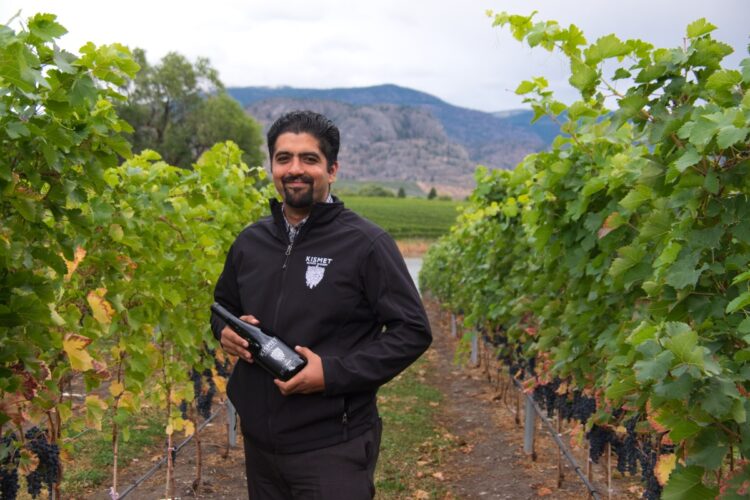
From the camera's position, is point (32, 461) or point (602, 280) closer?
point (32, 461)

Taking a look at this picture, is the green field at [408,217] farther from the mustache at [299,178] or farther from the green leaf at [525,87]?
the mustache at [299,178]

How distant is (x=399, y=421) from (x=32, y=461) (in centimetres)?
656

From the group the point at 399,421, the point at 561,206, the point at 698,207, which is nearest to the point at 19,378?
the point at 698,207

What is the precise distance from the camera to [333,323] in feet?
9.49

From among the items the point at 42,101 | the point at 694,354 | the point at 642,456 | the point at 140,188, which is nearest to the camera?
the point at 694,354

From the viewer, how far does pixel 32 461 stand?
3.48 meters

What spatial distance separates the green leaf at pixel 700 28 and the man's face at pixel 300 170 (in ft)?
4.76

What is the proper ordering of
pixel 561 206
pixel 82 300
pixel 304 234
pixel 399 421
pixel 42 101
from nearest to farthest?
pixel 42 101 → pixel 304 234 → pixel 82 300 → pixel 561 206 → pixel 399 421

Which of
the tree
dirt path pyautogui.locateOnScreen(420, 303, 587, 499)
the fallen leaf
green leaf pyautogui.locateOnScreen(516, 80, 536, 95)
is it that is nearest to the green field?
the tree

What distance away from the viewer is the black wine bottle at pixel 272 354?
276cm

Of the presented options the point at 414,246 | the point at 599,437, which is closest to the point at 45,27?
the point at 599,437

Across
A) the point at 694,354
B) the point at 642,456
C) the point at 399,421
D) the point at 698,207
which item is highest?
the point at 698,207

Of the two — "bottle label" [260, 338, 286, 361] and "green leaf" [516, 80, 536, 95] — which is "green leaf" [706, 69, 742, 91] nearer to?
"bottle label" [260, 338, 286, 361]

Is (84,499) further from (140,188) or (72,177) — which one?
(72,177)
